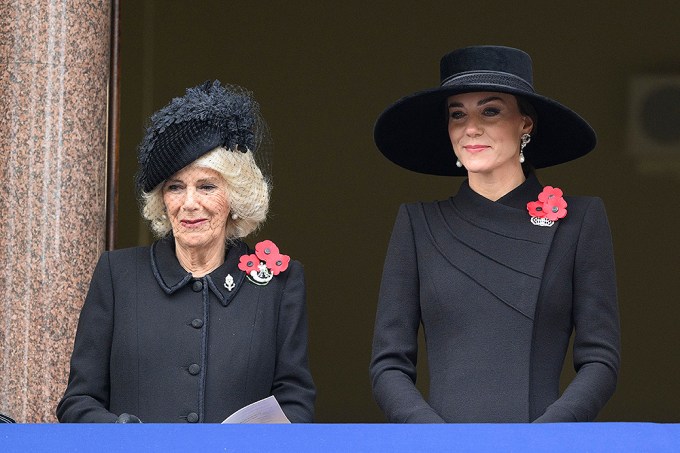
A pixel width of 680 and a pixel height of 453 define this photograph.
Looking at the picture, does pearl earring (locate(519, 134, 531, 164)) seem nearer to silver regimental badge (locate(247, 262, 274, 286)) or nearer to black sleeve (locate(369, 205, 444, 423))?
black sleeve (locate(369, 205, 444, 423))

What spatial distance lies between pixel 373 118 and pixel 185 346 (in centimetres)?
563

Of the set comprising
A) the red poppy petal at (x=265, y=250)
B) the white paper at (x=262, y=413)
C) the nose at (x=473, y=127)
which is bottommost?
the white paper at (x=262, y=413)

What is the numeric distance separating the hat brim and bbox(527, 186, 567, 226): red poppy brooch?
194 millimetres

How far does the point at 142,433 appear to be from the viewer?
2682 mm

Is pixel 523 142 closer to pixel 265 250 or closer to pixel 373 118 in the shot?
pixel 265 250

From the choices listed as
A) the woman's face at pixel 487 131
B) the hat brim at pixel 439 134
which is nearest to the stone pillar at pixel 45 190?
the hat brim at pixel 439 134

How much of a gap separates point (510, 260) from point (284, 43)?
578cm

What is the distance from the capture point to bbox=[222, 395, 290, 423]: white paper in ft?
10.6

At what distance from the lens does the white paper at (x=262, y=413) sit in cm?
322

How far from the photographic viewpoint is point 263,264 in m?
3.94

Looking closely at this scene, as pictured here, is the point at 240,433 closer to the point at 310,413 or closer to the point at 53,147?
the point at 310,413

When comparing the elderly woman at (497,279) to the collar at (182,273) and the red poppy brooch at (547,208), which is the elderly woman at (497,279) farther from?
the collar at (182,273)

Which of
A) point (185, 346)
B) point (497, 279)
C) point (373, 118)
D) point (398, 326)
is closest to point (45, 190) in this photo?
point (185, 346)

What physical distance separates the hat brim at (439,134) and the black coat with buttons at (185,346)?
45 cm
